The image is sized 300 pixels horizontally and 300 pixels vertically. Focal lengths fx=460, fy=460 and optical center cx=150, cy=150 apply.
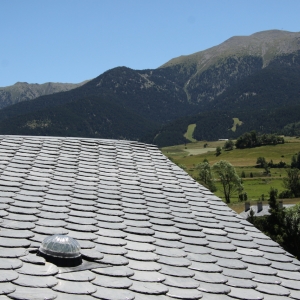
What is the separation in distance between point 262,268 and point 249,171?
4943 inches

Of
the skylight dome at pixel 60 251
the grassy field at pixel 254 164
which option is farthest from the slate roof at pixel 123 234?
the grassy field at pixel 254 164

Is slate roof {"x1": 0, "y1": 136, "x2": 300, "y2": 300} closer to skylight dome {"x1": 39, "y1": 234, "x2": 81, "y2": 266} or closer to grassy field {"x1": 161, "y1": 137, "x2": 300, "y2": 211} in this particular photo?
skylight dome {"x1": 39, "y1": 234, "x2": 81, "y2": 266}

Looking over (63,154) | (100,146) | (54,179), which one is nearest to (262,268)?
(54,179)

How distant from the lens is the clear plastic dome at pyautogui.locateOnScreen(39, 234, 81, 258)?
367 centimetres

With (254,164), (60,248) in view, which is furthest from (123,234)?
(254,164)

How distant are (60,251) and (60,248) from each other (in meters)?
0.03

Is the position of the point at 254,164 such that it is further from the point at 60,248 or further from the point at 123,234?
the point at 60,248

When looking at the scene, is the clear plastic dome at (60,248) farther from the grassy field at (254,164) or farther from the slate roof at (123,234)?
the grassy field at (254,164)

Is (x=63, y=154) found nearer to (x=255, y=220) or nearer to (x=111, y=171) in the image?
(x=111, y=171)

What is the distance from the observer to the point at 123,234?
480cm

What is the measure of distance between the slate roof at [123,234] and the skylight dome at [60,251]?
0.31 ft

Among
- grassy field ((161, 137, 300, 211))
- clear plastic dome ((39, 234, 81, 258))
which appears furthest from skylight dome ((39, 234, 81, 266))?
grassy field ((161, 137, 300, 211))

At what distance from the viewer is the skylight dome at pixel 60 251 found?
366 centimetres

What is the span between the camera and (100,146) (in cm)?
873
